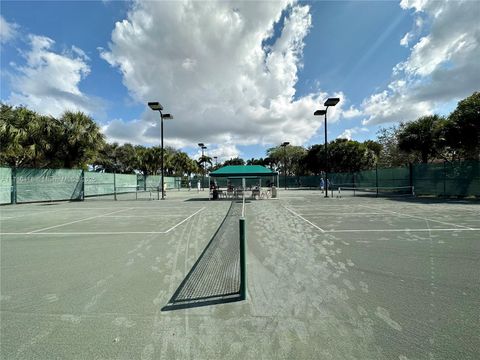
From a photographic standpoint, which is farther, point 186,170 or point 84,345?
point 186,170

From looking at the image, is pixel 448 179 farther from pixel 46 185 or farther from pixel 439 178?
pixel 46 185

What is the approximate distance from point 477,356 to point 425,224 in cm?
853

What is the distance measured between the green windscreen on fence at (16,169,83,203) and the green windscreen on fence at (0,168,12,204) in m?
0.57

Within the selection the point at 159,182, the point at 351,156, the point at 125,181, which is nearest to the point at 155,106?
the point at 125,181

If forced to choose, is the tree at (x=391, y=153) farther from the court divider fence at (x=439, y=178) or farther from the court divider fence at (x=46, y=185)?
the court divider fence at (x=46, y=185)

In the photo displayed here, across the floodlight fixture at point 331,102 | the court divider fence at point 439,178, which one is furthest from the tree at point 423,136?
the floodlight fixture at point 331,102

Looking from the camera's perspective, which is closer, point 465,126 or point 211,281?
point 211,281

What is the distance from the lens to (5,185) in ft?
66.6

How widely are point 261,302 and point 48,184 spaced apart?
25.7 m

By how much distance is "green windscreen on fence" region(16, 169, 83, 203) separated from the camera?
21625 millimetres

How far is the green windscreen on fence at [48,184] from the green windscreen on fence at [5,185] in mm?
574

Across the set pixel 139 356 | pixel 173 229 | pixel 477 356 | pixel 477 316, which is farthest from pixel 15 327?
pixel 173 229

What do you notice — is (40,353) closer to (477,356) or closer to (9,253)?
(477,356)

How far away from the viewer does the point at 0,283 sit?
4.75 metres
